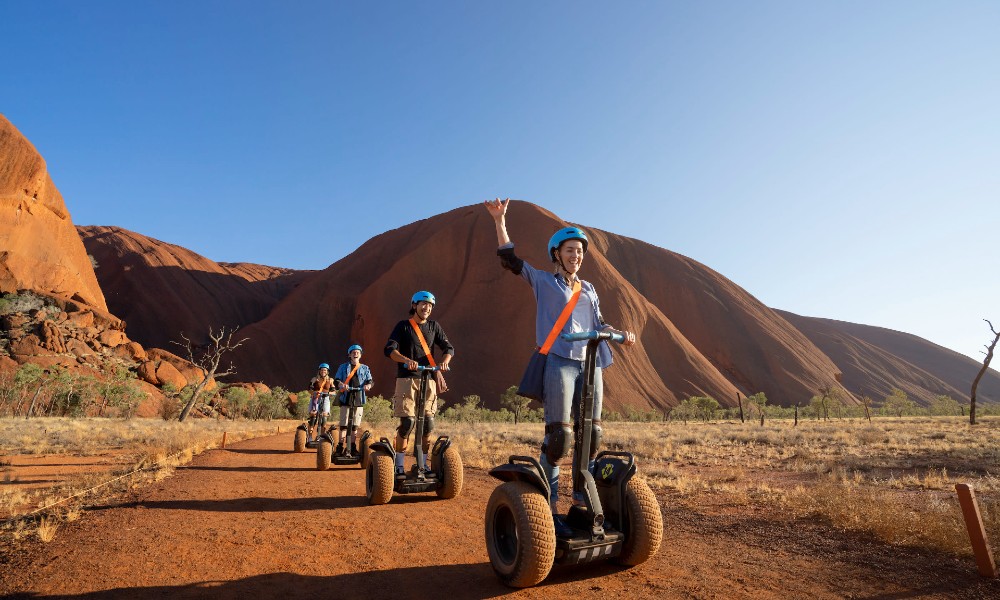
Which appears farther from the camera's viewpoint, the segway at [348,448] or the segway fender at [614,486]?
the segway at [348,448]

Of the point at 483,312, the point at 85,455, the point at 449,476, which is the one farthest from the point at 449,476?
the point at 483,312

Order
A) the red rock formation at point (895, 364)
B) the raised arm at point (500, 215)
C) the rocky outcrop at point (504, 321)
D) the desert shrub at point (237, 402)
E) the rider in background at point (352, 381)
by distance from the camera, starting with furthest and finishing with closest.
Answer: the red rock formation at point (895, 364), the rocky outcrop at point (504, 321), the desert shrub at point (237, 402), the rider in background at point (352, 381), the raised arm at point (500, 215)

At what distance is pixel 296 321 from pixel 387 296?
18916 millimetres

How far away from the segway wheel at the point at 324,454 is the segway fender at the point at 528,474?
6.43 meters

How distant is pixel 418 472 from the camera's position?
618cm


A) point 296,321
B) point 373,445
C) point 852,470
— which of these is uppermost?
point 296,321

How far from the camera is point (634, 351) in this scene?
6309 cm

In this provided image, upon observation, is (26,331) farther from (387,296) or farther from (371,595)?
(371,595)

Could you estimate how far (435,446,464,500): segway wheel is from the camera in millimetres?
6254

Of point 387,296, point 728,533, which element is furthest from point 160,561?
point 387,296

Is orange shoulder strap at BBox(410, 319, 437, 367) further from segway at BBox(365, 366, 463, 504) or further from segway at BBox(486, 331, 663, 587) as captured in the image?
segway at BBox(486, 331, 663, 587)

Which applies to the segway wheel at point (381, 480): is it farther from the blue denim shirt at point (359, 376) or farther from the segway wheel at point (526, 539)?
the blue denim shirt at point (359, 376)

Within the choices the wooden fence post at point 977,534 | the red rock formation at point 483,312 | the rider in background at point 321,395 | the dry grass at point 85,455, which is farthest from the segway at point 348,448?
the red rock formation at point 483,312

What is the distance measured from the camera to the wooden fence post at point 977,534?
360cm
